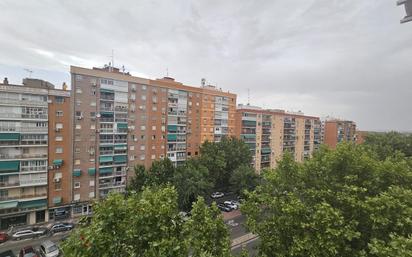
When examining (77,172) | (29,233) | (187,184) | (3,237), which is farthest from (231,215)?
(3,237)

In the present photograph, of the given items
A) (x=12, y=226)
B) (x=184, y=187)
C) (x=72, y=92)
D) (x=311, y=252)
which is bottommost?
(x=12, y=226)

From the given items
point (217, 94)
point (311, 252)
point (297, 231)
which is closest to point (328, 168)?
point (297, 231)

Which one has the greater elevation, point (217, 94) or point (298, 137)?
point (217, 94)

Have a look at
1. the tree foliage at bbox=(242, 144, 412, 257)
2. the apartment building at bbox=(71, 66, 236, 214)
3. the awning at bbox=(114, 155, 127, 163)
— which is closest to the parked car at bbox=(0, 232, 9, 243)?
the apartment building at bbox=(71, 66, 236, 214)

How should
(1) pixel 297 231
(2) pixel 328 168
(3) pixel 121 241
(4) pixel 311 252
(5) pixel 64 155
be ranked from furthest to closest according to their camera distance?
(5) pixel 64 155, (2) pixel 328 168, (1) pixel 297 231, (4) pixel 311 252, (3) pixel 121 241

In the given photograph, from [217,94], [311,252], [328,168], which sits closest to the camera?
[311,252]

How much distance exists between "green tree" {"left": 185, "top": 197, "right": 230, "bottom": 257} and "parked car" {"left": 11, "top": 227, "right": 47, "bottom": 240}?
2647 cm

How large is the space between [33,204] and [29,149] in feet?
22.7

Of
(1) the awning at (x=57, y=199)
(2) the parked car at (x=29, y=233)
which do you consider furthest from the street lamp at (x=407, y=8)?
(1) the awning at (x=57, y=199)

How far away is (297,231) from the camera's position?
33.0 feet

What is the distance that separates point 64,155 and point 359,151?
32145 mm

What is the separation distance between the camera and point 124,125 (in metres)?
33.8

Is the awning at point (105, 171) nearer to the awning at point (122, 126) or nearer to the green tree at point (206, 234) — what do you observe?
the awning at point (122, 126)

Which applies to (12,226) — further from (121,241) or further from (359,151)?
(359,151)
